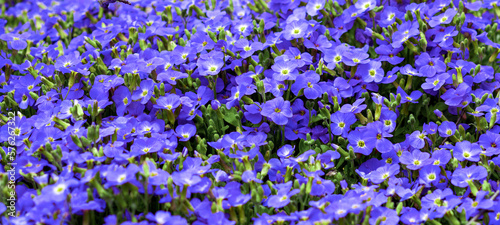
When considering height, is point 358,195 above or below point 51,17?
below

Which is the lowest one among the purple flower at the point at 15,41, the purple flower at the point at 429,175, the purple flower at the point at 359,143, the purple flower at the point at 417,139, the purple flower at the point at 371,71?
the purple flower at the point at 429,175

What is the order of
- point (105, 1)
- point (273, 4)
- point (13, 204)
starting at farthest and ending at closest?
1. point (273, 4)
2. point (105, 1)
3. point (13, 204)

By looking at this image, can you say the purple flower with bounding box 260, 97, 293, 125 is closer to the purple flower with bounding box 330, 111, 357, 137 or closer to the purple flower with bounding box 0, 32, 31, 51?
the purple flower with bounding box 330, 111, 357, 137

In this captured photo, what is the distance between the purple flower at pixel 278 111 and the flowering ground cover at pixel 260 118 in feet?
0.03

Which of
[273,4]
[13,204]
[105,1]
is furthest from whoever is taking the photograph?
[273,4]

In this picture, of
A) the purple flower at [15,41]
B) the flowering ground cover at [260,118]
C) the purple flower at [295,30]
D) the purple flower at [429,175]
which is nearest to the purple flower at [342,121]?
the flowering ground cover at [260,118]

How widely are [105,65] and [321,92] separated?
52.1 inches

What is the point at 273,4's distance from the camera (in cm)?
352

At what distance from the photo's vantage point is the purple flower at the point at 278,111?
2.48 m

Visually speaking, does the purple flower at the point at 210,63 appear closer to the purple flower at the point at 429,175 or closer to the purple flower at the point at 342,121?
the purple flower at the point at 342,121

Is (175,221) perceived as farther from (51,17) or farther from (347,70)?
(51,17)

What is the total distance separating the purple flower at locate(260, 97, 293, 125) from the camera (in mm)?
2482

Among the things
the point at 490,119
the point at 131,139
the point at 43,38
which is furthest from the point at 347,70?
the point at 43,38

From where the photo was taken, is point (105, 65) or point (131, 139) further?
point (105, 65)
